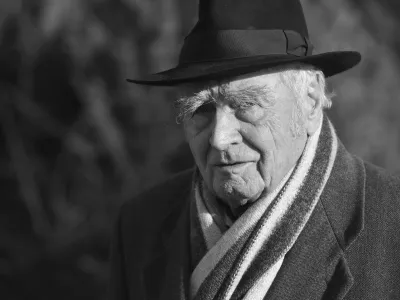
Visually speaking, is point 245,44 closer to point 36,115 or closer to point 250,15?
point 250,15

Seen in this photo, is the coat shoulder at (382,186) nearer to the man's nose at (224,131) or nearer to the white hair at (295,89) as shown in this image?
the white hair at (295,89)

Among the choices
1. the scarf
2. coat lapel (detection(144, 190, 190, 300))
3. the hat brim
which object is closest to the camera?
the hat brim

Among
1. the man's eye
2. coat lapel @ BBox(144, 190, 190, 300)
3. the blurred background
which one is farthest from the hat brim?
the blurred background

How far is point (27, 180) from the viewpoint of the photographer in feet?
18.1

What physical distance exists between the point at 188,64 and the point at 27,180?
3506 millimetres

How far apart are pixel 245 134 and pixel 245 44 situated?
0.29 meters

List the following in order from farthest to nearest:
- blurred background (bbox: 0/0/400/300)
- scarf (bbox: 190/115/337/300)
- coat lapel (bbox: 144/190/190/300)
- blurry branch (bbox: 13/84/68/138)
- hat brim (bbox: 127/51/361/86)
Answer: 1. blurry branch (bbox: 13/84/68/138)
2. blurred background (bbox: 0/0/400/300)
3. coat lapel (bbox: 144/190/190/300)
4. scarf (bbox: 190/115/337/300)
5. hat brim (bbox: 127/51/361/86)

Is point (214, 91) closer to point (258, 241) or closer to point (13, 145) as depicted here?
point (258, 241)

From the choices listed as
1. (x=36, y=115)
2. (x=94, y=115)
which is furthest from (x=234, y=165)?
(x=36, y=115)

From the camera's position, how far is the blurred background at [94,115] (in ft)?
15.7

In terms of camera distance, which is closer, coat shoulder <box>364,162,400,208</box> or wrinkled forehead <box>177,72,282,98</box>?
wrinkled forehead <box>177,72,282,98</box>

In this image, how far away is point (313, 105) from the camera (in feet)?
7.85

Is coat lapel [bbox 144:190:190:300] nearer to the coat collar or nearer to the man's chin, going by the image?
the coat collar

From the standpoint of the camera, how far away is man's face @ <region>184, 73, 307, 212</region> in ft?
7.38
